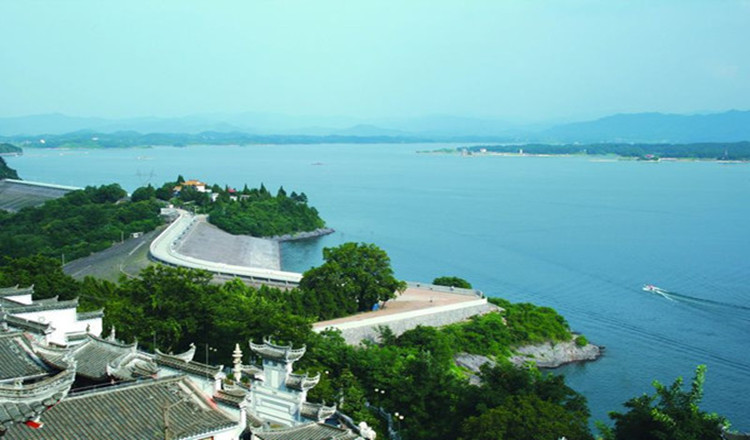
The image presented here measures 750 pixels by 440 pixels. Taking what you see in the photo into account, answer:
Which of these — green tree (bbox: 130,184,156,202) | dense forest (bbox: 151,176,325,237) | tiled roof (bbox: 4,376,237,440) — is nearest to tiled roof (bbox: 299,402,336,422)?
tiled roof (bbox: 4,376,237,440)

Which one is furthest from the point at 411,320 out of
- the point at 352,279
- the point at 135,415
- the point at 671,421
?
the point at 135,415

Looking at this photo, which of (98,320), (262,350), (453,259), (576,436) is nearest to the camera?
(262,350)

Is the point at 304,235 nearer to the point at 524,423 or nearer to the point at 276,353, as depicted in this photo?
the point at 524,423

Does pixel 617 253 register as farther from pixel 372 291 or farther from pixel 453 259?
pixel 372 291

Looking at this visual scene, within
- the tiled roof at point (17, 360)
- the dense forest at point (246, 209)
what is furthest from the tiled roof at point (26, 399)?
the dense forest at point (246, 209)

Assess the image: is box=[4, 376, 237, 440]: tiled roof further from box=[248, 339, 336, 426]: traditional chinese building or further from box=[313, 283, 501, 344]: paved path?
box=[313, 283, 501, 344]: paved path

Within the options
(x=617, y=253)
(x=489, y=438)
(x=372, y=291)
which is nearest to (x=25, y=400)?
(x=489, y=438)

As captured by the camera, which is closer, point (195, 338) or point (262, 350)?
point (262, 350)

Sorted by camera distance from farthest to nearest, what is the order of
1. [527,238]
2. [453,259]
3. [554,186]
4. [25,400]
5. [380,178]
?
[380,178], [554,186], [527,238], [453,259], [25,400]
